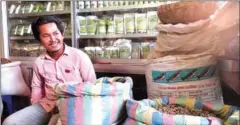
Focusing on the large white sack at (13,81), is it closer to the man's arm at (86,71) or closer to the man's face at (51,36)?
the man's face at (51,36)

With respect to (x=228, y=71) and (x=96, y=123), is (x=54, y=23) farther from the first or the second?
→ (x=228, y=71)

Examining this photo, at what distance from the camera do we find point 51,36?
1632 millimetres

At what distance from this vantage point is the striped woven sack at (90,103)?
1.25 metres

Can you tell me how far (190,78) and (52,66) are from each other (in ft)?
2.80

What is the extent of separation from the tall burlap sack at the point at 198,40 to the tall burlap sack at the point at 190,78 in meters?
0.05

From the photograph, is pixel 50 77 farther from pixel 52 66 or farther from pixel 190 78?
pixel 190 78

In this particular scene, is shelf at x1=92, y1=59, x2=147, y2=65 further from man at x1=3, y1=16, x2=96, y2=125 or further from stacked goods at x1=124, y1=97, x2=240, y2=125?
stacked goods at x1=124, y1=97, x2=240, y2=125

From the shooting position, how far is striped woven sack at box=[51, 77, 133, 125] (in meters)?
1.25

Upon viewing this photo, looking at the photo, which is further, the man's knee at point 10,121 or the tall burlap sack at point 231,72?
the man's knee at point 10,121

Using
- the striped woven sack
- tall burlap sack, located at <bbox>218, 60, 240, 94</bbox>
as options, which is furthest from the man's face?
tall burlap sack, located at <bbox>218, 60, 240, 94</bbox>

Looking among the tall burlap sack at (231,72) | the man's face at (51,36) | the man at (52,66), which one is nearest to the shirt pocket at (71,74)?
the man at (52,66)

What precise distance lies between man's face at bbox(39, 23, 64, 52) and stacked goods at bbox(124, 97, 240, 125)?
24.3 inches

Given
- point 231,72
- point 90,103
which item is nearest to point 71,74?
point 90,103

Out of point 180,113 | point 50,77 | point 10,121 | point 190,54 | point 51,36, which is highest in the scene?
point 51,36
